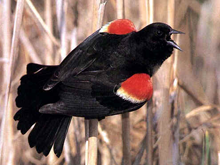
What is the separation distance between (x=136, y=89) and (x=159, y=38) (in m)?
0.28

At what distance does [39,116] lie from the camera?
158cm

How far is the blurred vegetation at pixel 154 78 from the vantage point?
1.89 meters

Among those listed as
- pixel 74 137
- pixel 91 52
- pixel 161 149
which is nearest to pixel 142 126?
pixel 74 137

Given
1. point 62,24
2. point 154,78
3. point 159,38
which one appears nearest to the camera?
point 159,38

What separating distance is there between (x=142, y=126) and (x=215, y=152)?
557mm

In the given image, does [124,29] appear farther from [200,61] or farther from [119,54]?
[200,61]

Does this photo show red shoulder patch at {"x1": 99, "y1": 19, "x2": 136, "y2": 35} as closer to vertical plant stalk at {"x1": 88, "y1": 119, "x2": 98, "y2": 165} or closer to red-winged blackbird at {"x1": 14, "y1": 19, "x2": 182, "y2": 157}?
red-winged blackbird at {"x1": 14, "y1": 19, "x2": 182, "y2": 157}

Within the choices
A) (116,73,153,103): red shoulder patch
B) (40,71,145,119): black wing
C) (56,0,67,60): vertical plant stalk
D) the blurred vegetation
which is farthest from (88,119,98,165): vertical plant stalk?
(56,0,67,60): vertical plant stalk

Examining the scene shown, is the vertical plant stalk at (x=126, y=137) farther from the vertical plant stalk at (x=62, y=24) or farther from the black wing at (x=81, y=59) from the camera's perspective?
the vertical plant stalk at (x=62, y=24)

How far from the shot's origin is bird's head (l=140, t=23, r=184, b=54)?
153cm

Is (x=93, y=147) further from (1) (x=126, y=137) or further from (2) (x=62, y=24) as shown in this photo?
(2) (x=62, y=24)

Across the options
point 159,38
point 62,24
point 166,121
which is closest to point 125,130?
point 166,121

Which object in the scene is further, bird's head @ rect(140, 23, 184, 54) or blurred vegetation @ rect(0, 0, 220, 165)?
blurred vegetation @ rect(0, 0, 220, 165)

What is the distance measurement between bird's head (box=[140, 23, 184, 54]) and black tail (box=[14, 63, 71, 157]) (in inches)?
19.1
